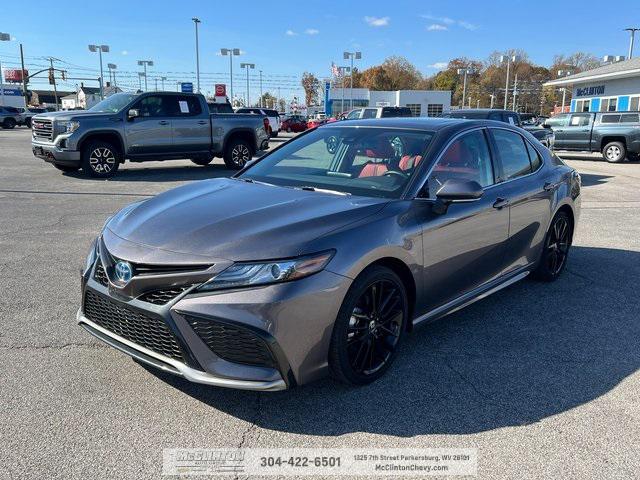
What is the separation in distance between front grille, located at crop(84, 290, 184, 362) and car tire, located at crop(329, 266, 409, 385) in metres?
0.87

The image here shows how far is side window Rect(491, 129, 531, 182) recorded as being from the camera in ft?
15.3

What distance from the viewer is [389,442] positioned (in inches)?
113

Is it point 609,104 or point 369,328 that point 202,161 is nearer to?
point 369,328

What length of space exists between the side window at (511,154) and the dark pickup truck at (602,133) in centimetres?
1814

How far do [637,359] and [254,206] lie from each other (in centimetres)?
289

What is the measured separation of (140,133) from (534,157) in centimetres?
1068

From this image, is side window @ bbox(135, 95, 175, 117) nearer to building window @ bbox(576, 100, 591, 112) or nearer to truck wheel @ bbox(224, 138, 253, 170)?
truck wheel @ bbox(224, 138, 253, 170)

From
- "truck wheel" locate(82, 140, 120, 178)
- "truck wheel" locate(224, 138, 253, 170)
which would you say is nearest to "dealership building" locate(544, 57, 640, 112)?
"truck wheel" locate(224, 138, 253, 170)

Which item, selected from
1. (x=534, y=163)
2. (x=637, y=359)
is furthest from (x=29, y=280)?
(x=637, y=359)

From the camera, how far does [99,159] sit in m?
13.1

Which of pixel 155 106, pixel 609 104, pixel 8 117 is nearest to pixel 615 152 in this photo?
pixel 155 106

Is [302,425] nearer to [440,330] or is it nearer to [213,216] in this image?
[213,216]

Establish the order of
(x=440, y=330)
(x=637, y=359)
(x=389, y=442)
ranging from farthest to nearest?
(x=440, y=330), (x=637, y=359), (x=389, y=442)

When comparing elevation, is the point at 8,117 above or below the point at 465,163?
below
